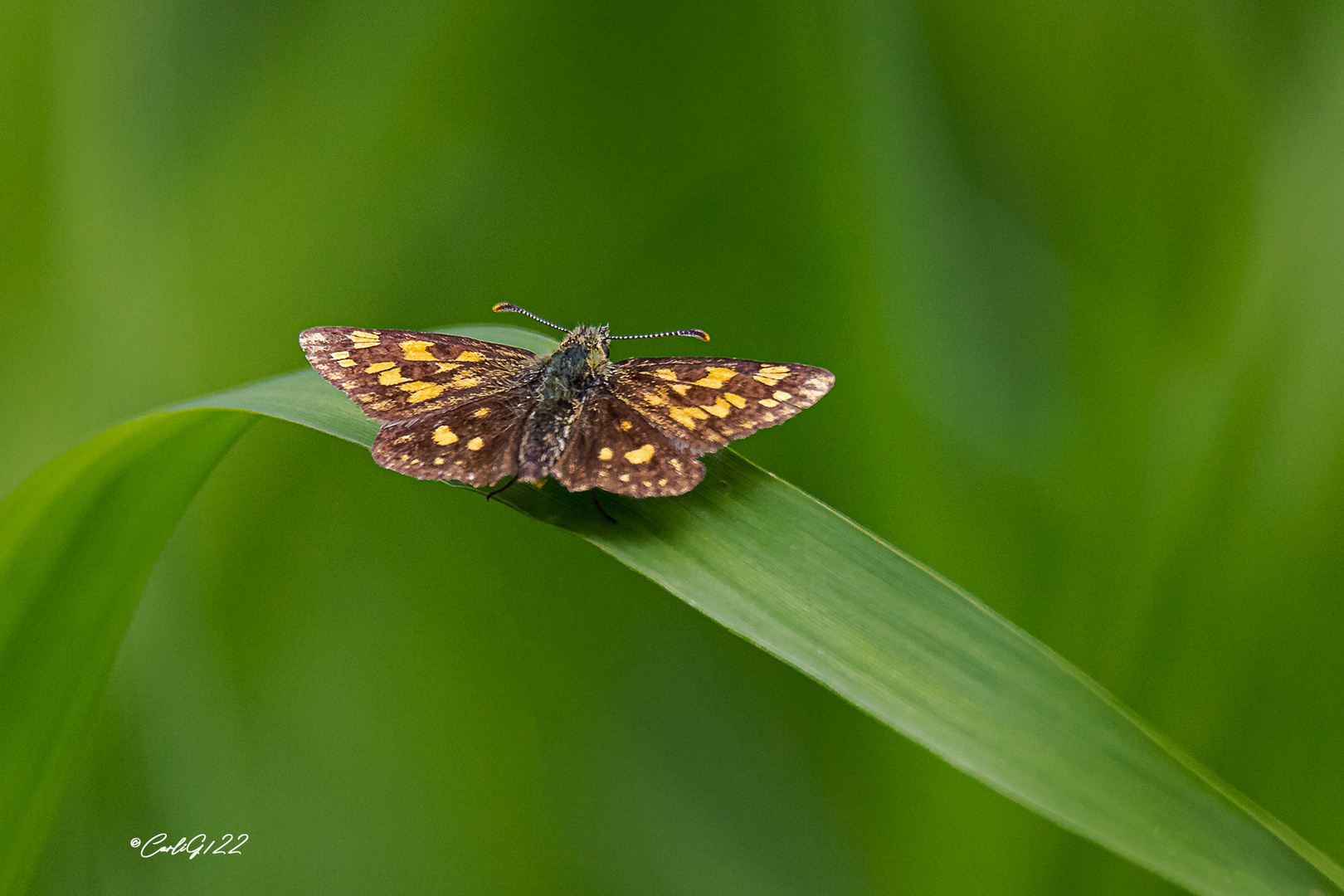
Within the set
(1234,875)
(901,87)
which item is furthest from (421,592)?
(1234,875)

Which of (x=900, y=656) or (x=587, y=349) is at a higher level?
(x=587, y=349)

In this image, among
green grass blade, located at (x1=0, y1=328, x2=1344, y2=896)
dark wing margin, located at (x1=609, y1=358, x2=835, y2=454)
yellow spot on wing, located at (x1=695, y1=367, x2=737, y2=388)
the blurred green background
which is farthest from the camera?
the blurred green background

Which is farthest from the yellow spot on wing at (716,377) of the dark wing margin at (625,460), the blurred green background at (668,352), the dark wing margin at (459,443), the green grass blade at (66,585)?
the green grass blade at (66,585)

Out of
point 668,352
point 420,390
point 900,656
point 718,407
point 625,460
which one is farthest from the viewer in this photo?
point 668,352

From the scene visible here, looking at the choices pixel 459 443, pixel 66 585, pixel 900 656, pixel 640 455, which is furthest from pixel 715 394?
pixel 66 585

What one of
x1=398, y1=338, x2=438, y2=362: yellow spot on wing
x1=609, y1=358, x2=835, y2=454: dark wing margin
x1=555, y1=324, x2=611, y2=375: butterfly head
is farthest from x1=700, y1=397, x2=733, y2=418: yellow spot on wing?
x1=398, y1=338, x2=438, y2=362: yellow spot on wing

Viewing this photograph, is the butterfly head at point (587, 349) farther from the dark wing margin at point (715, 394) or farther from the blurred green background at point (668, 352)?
the blurred green background at point (668, 352)

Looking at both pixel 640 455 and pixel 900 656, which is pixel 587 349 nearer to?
pixel 640 455

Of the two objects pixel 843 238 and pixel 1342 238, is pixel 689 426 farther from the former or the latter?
pixel 1342 238

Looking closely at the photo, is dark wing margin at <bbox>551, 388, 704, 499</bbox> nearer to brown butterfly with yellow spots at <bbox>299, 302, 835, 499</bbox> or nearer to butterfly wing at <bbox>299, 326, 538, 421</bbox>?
brown butterfly with yellow spots at <bbox>299, 302, 835, 499</bbox>
